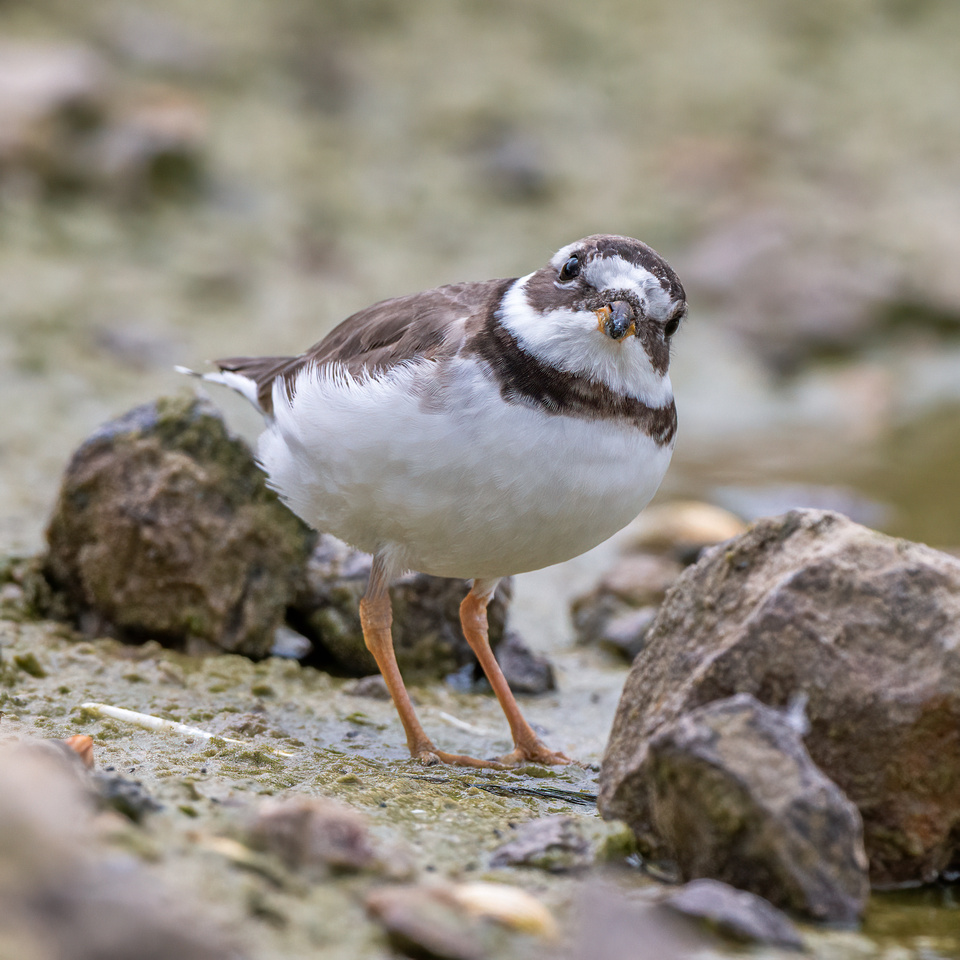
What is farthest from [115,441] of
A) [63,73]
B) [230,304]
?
[63,73]

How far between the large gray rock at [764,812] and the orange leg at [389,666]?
1.73m

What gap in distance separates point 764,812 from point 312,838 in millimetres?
1156

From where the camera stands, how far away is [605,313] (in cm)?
431

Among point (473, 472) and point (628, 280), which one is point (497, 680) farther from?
point (628, 280)

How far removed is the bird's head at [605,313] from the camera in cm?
436

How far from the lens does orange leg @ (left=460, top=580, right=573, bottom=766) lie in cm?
510

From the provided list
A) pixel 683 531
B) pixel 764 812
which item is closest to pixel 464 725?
pixel 764 812

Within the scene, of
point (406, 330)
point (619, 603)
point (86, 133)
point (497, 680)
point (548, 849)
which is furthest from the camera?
point (86, 133)

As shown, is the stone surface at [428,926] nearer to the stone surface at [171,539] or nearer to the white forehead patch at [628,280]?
the white forehead patch at [628,280]

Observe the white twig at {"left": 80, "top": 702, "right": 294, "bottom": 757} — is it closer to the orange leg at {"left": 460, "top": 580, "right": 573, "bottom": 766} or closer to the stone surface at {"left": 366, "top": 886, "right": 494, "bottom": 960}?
the orange leg at {"left": 460, "top": 580, "right": 573, "bottom": 766}

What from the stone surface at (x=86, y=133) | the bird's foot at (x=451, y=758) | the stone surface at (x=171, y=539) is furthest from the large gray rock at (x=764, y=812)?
the stone surface at (x=86, y=133)

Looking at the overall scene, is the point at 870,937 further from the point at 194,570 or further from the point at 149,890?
the point at 194,570

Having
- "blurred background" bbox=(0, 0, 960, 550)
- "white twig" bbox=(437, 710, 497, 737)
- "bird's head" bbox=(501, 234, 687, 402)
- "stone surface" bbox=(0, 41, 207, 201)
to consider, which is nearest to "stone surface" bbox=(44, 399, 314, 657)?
"white twig" bbox=(437, 710, 497, 737)

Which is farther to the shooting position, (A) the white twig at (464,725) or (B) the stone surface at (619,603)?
(B) the stone surface at (619,603)
